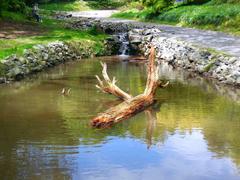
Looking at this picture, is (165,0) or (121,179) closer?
(121,179)

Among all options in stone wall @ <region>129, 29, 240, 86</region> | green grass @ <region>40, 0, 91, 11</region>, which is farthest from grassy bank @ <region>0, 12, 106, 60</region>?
green grass @ <region>40, 0, 91, 11</region>

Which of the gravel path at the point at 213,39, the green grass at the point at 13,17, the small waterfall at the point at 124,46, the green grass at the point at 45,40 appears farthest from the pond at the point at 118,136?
the green grass at the point at 13,17

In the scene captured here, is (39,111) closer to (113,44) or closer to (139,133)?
(139,133)

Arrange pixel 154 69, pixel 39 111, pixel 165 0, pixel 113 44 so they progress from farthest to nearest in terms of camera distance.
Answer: pixel 165 0
pixel 113 44
pixel 154 69
pixel 39 111

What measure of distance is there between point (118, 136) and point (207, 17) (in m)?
27.6

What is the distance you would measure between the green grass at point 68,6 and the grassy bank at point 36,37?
37.8 meters

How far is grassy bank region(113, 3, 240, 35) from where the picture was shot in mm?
35938

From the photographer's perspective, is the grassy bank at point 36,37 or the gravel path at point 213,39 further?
the grassy bank at point 36,37

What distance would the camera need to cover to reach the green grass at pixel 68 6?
8057cm

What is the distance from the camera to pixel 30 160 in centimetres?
1198

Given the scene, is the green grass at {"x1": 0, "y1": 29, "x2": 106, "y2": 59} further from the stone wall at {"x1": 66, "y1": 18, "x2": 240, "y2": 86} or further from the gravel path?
the gravel path

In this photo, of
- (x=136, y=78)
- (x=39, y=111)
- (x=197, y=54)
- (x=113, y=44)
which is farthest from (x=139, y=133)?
(x=113, y=44)

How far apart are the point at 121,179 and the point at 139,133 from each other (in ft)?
11.7

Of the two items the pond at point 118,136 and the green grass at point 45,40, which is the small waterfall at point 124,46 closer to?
the green grass at point 45,40
